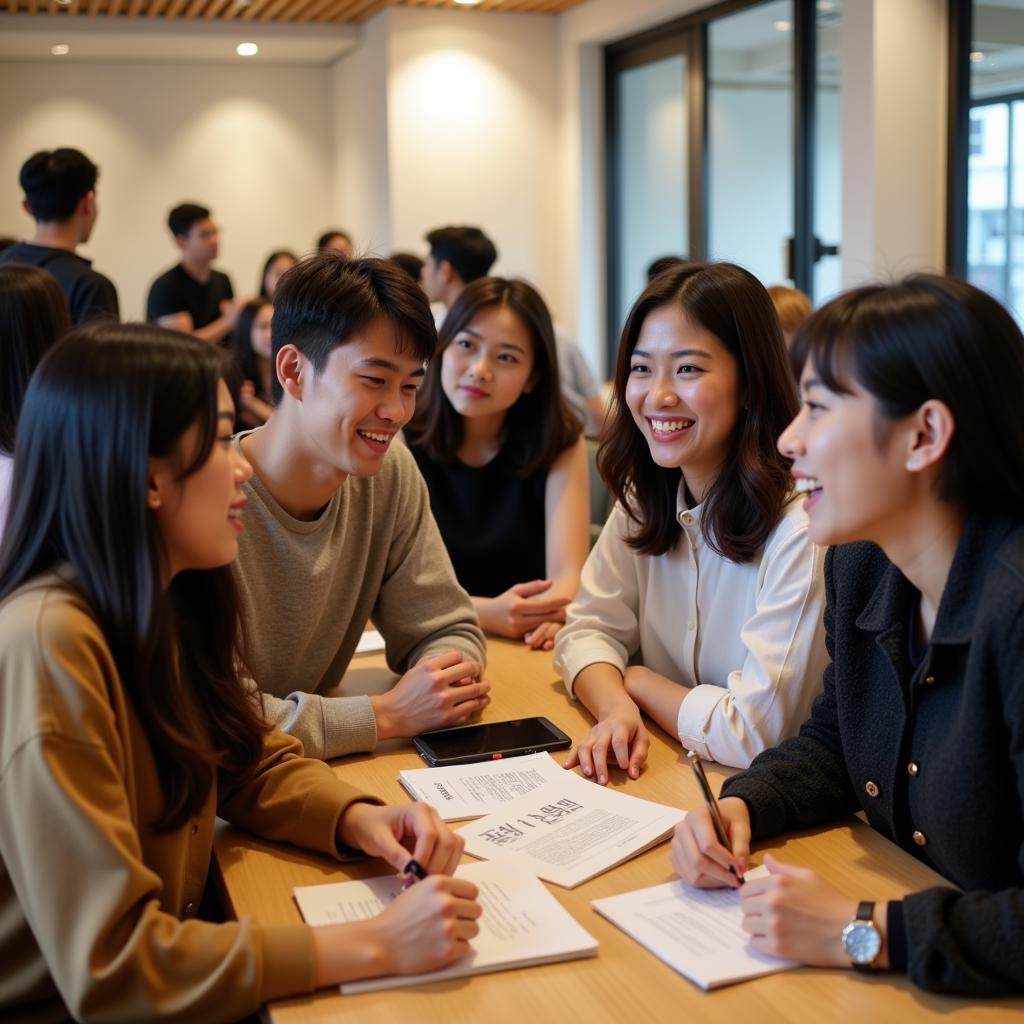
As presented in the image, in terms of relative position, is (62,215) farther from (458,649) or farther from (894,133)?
(894,133)

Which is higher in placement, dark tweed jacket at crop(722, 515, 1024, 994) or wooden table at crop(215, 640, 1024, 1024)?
dark tweed jacket at crop(722, 515, 1024, 994)

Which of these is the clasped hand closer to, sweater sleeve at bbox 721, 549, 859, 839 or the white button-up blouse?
sweater sleeve at bbox 721, 549, 859, 839

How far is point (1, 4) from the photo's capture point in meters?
6.83

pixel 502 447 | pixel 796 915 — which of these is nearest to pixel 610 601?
pixel 502 447

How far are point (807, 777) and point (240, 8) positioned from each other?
6.55 metres

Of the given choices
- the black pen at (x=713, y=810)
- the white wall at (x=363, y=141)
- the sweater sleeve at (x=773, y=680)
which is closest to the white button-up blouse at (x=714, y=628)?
the sweater sleeve at (x=773, y=680)

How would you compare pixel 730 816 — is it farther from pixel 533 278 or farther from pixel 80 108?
pixel 80 108

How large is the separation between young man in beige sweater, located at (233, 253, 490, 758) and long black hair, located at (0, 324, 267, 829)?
1.87 feet

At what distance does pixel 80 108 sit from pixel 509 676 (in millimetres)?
6968

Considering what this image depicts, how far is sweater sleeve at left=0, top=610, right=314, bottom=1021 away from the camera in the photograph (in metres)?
1.17

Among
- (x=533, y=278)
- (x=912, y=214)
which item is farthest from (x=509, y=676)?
(x=533, y=278)

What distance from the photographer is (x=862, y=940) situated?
1.28m

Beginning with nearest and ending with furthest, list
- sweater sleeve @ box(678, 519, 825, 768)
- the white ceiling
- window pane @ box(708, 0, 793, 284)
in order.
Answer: sweater sleeve @ box(678, 519, 825, 768) < window pane @ box(708, 0, 793, 284) < the white ceiling

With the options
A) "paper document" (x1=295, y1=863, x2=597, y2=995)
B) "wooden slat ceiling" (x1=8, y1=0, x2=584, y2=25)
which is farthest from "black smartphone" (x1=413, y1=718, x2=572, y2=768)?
"wooden slat ceiling" (x1=8, y1=0, x2=584, y2=25)
